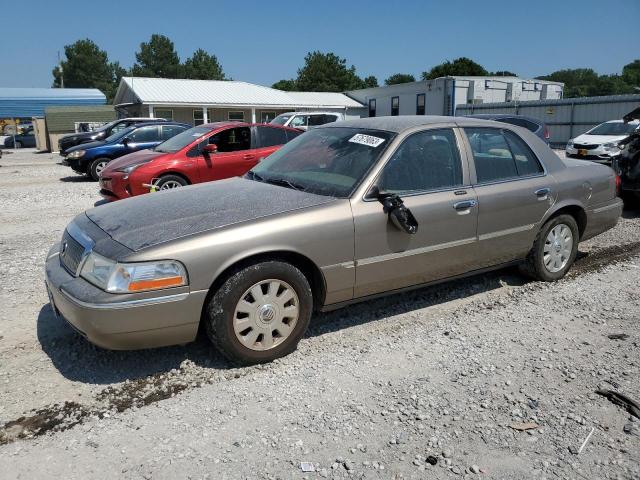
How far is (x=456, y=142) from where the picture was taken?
4.48 metres

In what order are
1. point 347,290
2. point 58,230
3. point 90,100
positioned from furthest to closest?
1. point 90,100
2. point 58,230
3. point 347,290

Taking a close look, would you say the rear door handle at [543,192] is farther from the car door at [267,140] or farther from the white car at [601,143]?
the white car at [601,143]

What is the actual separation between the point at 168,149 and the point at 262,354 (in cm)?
706

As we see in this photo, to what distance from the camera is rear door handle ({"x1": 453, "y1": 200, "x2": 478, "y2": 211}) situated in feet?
14.1

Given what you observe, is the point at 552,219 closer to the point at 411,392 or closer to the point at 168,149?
the point at 411,392

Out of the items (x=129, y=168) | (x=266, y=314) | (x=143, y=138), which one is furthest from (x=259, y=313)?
(x=143, y=138)

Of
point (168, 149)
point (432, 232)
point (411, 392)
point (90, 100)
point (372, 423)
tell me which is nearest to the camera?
point (372, 423)

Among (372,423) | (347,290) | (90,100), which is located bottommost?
(372,423)

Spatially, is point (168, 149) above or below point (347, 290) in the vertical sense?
above

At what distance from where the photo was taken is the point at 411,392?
329 cm

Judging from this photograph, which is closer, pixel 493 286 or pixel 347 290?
pixel 347 290

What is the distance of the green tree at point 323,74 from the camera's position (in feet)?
264

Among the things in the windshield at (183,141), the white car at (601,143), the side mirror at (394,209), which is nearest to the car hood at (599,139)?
the white car at (601,143)

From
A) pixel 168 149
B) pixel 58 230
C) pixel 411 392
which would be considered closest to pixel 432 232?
pixel 411 392
